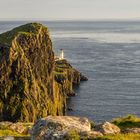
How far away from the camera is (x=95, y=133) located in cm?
1705

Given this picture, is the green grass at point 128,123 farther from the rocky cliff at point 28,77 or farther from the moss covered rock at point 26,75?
the moss covered rock at point 26,75

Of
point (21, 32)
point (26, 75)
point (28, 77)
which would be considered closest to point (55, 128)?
point (26, 75)

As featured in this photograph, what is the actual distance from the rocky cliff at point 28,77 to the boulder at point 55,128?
77.2 metres

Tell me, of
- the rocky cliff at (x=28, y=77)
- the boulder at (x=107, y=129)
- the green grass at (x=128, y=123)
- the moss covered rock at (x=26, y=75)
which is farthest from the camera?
the rocky cliff at (x=28, y=77)

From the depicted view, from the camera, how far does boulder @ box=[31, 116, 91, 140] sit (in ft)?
53.7

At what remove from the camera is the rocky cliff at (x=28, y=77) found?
97.2 m

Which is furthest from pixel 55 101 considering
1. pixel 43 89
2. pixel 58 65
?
pixel 58 65

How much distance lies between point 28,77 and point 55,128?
8793 centimetres

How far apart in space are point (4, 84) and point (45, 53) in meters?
18.2

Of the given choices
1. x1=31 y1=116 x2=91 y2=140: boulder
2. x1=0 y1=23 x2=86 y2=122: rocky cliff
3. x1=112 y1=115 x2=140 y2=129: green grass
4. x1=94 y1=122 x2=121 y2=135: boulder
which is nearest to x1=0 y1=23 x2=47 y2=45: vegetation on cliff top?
x1=0 y1=23 x2=86 y2=122: rocky cliff

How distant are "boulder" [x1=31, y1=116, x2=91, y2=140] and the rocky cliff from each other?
77238mm

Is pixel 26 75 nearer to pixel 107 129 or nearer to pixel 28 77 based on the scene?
pixel 28 77

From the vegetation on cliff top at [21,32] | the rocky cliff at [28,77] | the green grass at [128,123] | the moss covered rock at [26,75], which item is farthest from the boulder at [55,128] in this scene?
the vegetation on cliff top at [21,32]

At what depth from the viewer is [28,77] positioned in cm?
10412
